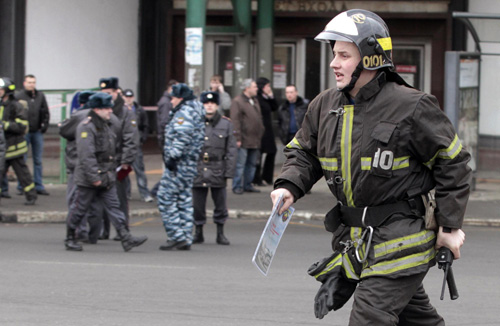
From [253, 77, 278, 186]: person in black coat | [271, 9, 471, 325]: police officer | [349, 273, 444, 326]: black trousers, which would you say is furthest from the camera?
[253, 77, 278, 186]: person in black coat

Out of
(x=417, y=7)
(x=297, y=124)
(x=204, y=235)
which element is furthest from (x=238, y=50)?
(x=204, y=235)

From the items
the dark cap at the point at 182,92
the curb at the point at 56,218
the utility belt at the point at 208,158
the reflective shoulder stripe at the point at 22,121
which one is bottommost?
the curb at the point at 56,218

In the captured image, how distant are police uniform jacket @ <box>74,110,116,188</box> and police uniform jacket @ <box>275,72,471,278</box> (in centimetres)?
586

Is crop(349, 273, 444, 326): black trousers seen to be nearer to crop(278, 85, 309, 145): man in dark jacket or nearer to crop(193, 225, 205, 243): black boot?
crop(193, 225, 205, 243): black boot

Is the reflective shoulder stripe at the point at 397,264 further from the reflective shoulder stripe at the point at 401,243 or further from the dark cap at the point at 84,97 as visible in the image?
the dark cap at the point at 84,97

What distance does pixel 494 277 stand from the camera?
8633 mm

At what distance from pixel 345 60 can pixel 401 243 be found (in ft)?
2.85

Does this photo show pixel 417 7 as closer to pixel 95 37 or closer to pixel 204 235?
pixel 95 37

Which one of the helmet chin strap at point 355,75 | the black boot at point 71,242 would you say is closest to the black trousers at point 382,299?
the helmet chin strap at point 355,75

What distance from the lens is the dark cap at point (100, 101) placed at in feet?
32.8

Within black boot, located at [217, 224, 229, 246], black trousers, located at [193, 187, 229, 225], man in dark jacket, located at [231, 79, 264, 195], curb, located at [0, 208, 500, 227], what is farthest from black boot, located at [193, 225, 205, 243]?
man in dark jacket, located at [231, 79, 264, 195]

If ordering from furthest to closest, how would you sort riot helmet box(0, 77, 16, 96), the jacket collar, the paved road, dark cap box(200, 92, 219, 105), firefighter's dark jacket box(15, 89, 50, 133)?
firefighter's dark jacket box(15, 89, 50, 133) → riot helmet box(0, 77, 16, 96) → the jacket collar → dark cap box(200, 92, 219, 105) → the paved road

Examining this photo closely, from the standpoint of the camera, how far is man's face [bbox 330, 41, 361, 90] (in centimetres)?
435

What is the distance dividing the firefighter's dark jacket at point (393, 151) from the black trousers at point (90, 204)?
5922 mm
